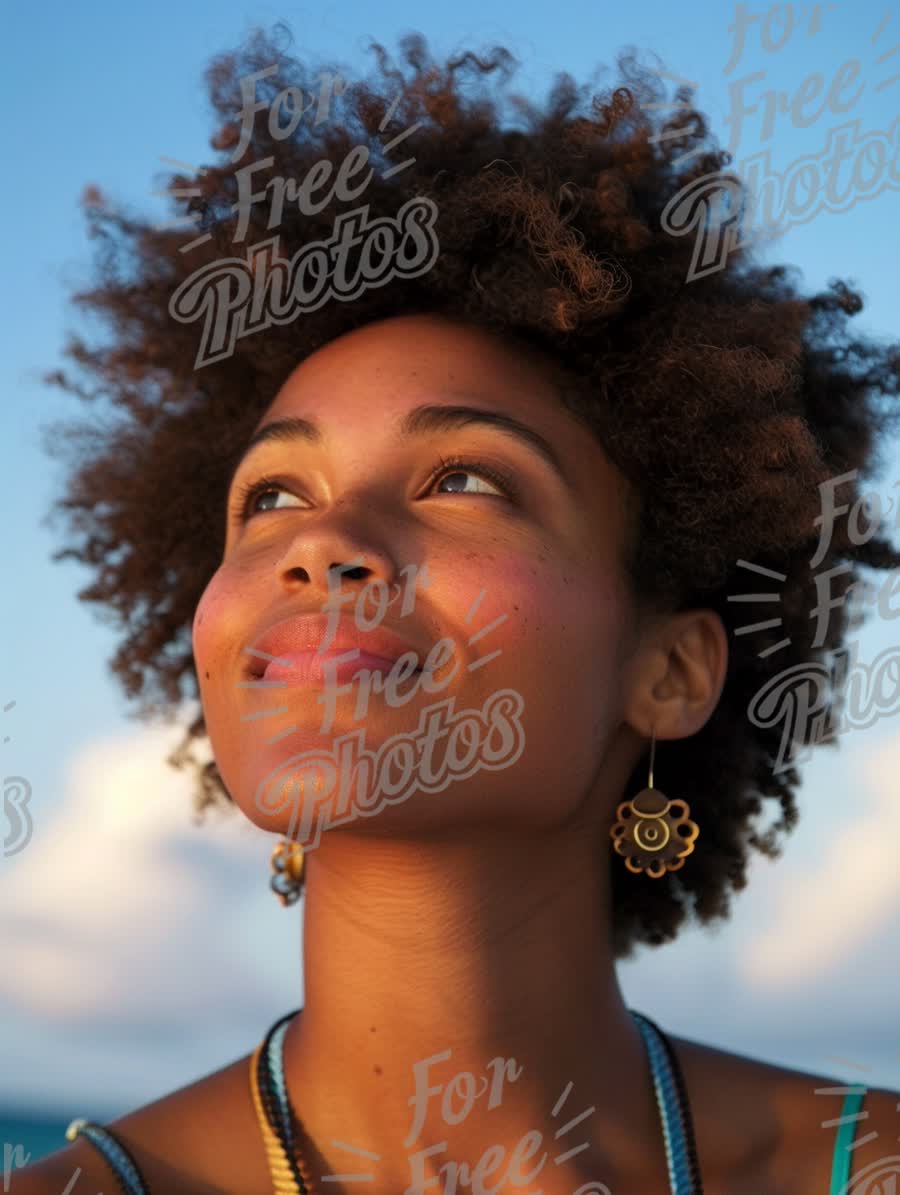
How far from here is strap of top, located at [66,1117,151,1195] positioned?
10.8ft

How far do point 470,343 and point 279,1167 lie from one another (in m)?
1.93

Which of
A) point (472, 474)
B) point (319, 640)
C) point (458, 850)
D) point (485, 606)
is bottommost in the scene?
point (458, 850)

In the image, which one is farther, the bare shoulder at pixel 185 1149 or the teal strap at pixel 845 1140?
the teal strap at pixel 845 1140

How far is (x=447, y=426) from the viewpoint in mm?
3617

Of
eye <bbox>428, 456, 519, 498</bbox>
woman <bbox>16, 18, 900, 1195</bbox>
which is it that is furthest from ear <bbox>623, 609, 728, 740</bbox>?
eye <bbox>428, 456, 519, 498</bbox>

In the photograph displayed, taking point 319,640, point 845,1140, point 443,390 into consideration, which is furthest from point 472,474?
point 845,1140

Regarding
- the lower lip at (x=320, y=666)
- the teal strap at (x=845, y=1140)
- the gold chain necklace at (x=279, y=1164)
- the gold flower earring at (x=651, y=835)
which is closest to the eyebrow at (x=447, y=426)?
the lower lip at (x=320, y=666)

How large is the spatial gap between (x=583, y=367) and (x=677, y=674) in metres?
0.80

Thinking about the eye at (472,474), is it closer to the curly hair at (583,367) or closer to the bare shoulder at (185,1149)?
the curly hair at (583,367)

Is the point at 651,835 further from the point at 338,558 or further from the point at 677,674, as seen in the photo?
the point at 338,558

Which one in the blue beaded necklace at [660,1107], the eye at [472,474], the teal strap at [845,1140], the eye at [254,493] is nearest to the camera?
the blue beaded necklace at [660,1107]

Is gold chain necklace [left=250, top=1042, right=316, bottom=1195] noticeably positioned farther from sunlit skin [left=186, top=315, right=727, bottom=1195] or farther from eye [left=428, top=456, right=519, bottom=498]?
eye [left=428, top=456, right=519, bottom=498]

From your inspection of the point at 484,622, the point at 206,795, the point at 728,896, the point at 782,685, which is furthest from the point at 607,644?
the point at 206,795

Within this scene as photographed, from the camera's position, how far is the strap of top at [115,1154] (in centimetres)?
329
